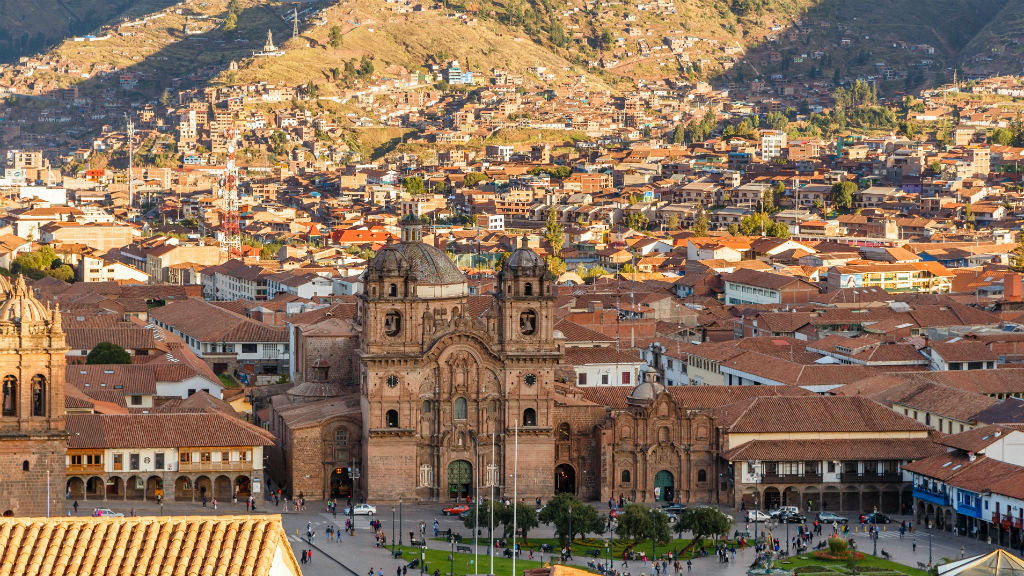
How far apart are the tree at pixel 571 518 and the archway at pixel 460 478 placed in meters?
9.77

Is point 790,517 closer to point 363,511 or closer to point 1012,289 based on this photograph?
point 363,511

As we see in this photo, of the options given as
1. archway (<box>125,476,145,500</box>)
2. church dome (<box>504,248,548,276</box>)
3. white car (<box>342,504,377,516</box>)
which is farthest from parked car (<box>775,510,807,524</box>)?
archway (<box>125,476,145,500</box>)

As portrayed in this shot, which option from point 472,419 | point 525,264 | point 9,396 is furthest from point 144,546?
point 525,264

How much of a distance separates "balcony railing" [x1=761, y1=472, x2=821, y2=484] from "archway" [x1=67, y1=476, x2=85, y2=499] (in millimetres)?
28651

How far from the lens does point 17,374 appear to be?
75.8m

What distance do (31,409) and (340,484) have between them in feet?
56.7

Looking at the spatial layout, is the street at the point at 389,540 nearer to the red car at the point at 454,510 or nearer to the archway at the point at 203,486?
the red car at the point at 454,510

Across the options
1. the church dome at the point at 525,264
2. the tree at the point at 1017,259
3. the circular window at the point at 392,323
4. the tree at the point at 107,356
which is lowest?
the tree at the point at 107,356

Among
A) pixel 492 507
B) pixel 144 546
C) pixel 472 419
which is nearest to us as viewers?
pixel 144 546

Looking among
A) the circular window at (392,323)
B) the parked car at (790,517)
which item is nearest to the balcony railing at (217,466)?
the circular window at (392,323)

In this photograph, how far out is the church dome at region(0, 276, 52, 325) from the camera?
75.4 meters

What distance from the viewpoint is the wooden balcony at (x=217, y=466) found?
288ft

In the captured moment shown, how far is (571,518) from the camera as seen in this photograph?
7881cm

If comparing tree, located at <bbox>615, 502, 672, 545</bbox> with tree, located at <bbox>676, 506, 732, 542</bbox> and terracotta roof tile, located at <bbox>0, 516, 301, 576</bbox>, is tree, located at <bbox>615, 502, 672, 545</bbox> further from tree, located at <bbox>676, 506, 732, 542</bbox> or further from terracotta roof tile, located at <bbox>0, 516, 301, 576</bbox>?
terracotta roof tile, located at <bbox>0, 516, 301, 576</bbox>
